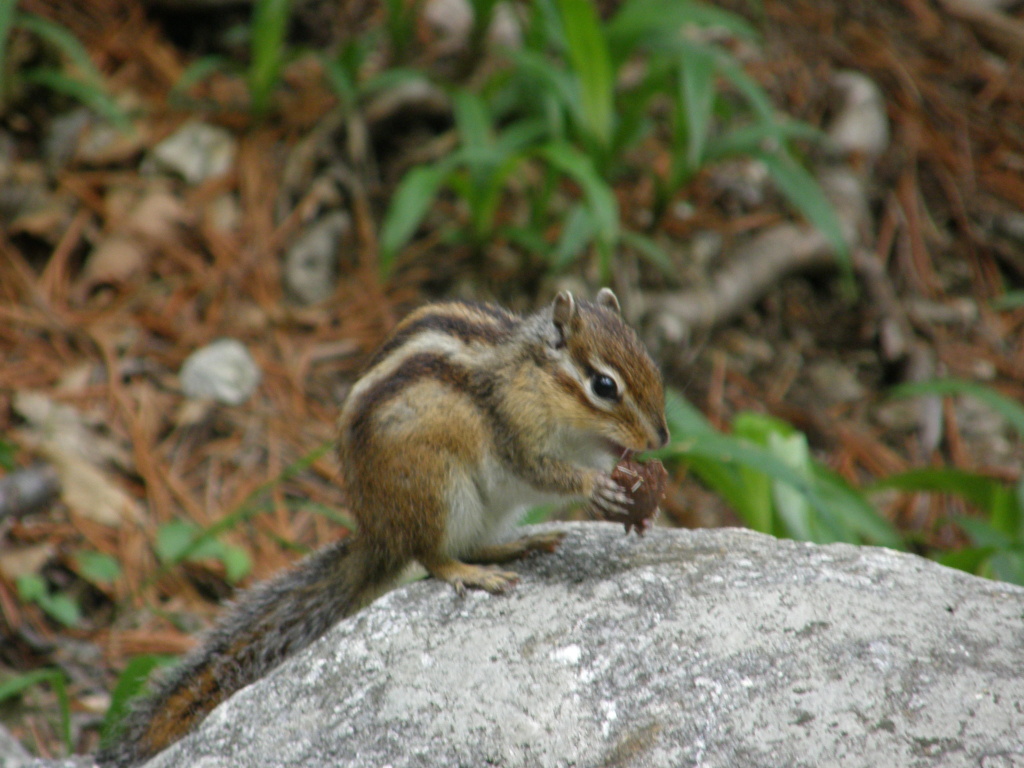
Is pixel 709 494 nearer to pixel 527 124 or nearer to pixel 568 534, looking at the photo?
pixel 527 124

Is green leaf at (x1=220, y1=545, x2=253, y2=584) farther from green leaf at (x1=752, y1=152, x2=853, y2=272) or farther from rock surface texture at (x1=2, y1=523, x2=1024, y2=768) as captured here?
green leaf at (x1=752, y1=152, x2=853, y2=272)

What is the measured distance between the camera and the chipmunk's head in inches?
90.6

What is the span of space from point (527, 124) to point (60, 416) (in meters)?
2.07

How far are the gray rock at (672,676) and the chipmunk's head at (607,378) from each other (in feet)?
1.05

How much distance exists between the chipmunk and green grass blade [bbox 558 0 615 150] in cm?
172

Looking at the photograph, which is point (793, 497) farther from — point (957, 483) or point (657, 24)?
point (657, 24)

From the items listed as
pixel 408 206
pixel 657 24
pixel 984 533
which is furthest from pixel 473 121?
pixel 984 533

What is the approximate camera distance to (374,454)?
2318 millimetres

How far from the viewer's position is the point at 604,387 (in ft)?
7.70

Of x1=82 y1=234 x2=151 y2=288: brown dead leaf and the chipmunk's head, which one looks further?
x1=82 y1=234 x2=151 y2=288: brown dead leaf

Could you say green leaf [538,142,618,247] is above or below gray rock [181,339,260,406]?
above

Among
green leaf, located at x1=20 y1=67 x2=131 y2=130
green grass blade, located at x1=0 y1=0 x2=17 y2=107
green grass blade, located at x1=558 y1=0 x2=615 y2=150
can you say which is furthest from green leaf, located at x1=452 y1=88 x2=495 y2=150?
green grass blade, located at x1=0 y1=0 x2=17 y2=107

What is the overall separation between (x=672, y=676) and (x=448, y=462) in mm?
734

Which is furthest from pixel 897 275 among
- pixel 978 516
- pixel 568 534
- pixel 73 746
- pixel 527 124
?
pixel 73 746
